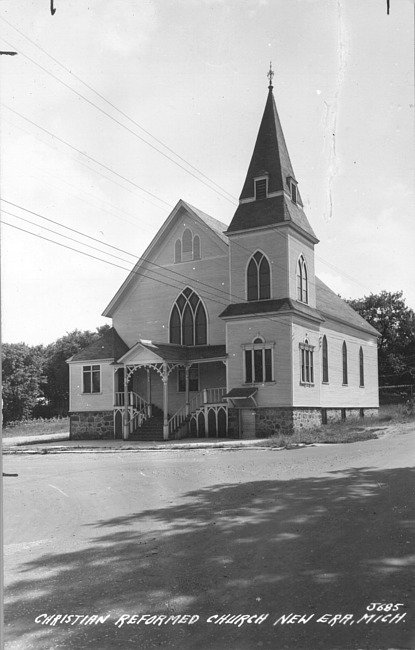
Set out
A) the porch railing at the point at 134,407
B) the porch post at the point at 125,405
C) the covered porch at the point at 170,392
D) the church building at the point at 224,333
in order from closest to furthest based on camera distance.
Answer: the church building at the point at 224,333
the covered porch at the point at 170,392
the porch post at the point at 125,405
the porch railing at the point at 134,407

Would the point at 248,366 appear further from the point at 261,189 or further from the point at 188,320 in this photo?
the point at 261,189

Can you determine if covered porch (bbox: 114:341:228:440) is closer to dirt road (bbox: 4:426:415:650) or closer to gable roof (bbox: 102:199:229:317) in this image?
gable roof (bbox: 102:199:229:317)

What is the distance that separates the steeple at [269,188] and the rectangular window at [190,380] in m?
7.17

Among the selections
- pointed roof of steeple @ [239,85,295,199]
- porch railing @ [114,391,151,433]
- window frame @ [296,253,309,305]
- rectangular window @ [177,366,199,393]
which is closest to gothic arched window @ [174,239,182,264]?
pointed roof of steeple @ [239,85,295,199]

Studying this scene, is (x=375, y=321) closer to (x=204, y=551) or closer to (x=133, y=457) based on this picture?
(x=133, y=457)

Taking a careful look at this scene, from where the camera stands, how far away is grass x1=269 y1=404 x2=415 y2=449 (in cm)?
2439

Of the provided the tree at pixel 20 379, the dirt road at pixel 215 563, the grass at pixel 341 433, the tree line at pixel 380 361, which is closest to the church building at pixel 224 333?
the grass at pixel 341 433

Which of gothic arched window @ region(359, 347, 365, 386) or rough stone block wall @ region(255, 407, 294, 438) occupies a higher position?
gothic arched window @ region(359, 347, 365, 386)

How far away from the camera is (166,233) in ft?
111

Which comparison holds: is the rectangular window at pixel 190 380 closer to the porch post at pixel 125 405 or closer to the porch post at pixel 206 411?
the porch post at pixel 206 411

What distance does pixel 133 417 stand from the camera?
105ft

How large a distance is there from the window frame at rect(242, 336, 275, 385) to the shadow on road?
63.3 ft

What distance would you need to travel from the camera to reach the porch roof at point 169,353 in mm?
30405

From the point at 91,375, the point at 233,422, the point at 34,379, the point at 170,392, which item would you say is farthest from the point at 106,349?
the point at 34,379
